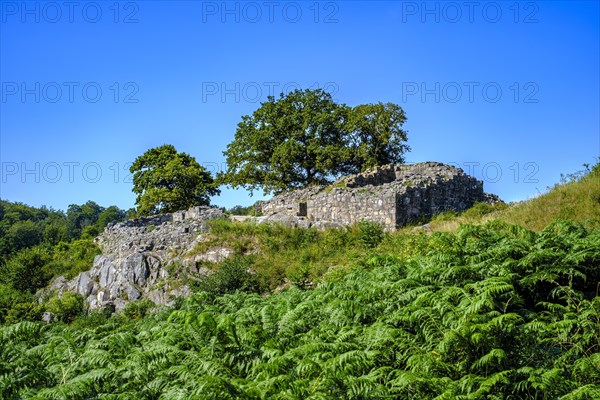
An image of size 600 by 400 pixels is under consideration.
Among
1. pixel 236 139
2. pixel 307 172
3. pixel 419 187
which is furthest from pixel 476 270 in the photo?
pixel 236 139

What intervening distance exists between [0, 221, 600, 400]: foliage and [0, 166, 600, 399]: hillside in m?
0.02

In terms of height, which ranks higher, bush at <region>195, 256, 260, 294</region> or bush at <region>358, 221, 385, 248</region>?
bush at <region>358, 221, 385, 248</region>

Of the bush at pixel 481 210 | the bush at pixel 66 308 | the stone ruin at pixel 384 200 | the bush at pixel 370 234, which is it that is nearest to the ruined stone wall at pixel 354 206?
the stone ruin at pixel 384 200

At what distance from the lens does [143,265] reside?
26219 mm

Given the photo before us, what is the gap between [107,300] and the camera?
83.7ft

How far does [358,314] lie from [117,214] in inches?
3119

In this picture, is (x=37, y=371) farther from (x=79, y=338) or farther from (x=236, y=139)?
(x=236, y=139)

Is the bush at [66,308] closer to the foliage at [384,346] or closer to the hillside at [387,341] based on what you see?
the hillside at [387,341]

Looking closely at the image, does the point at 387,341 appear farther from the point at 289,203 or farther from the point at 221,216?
the point at 221,216

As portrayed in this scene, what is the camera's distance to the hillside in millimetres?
8195

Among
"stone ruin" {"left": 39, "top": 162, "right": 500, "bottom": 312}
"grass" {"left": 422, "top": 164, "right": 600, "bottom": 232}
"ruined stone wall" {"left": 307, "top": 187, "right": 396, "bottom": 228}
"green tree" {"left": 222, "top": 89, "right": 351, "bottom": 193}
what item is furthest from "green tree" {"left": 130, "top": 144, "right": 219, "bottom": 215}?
"grass" {"left": 422, "top": 164, "right": 600, "bottom": 232}

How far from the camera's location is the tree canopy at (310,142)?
3834 centimetres

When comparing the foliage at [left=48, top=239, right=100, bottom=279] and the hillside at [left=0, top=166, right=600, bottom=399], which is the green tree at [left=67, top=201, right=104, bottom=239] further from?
the hillside at [left=0, top=166, right=600, bottom=399]

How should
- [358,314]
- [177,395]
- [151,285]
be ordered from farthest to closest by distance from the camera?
[151,285], [358,314], [177,395]
